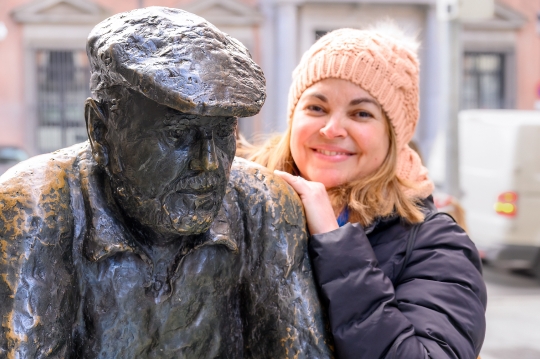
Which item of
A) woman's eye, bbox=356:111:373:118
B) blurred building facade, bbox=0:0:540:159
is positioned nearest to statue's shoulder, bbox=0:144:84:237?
woman's eye, bbox=356:111:373:118

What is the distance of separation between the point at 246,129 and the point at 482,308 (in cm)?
1089

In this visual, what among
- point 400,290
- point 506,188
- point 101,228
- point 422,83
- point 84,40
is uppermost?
point 84,40

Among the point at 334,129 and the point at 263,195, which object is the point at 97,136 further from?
the point at 334,129

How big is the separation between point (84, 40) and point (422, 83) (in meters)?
6.23

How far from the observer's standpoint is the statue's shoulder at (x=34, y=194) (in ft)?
4.36

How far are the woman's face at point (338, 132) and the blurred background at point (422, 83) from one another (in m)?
4.54

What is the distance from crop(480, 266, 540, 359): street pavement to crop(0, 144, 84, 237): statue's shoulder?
3979mm

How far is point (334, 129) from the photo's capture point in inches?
78.3

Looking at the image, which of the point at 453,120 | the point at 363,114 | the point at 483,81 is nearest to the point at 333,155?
the point at 363,114

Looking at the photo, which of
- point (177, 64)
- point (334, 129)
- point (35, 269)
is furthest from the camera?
point (334, 129)

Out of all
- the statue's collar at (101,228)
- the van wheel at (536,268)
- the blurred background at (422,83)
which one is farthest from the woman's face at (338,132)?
the van wheel at (536,268)

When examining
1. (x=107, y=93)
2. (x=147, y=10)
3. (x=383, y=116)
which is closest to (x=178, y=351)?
(x=107, y=93)

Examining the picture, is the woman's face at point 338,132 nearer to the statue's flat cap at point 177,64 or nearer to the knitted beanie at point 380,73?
the knitted beanie at point 380,73

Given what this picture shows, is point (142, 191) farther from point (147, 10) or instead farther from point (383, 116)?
point (383, 116)
